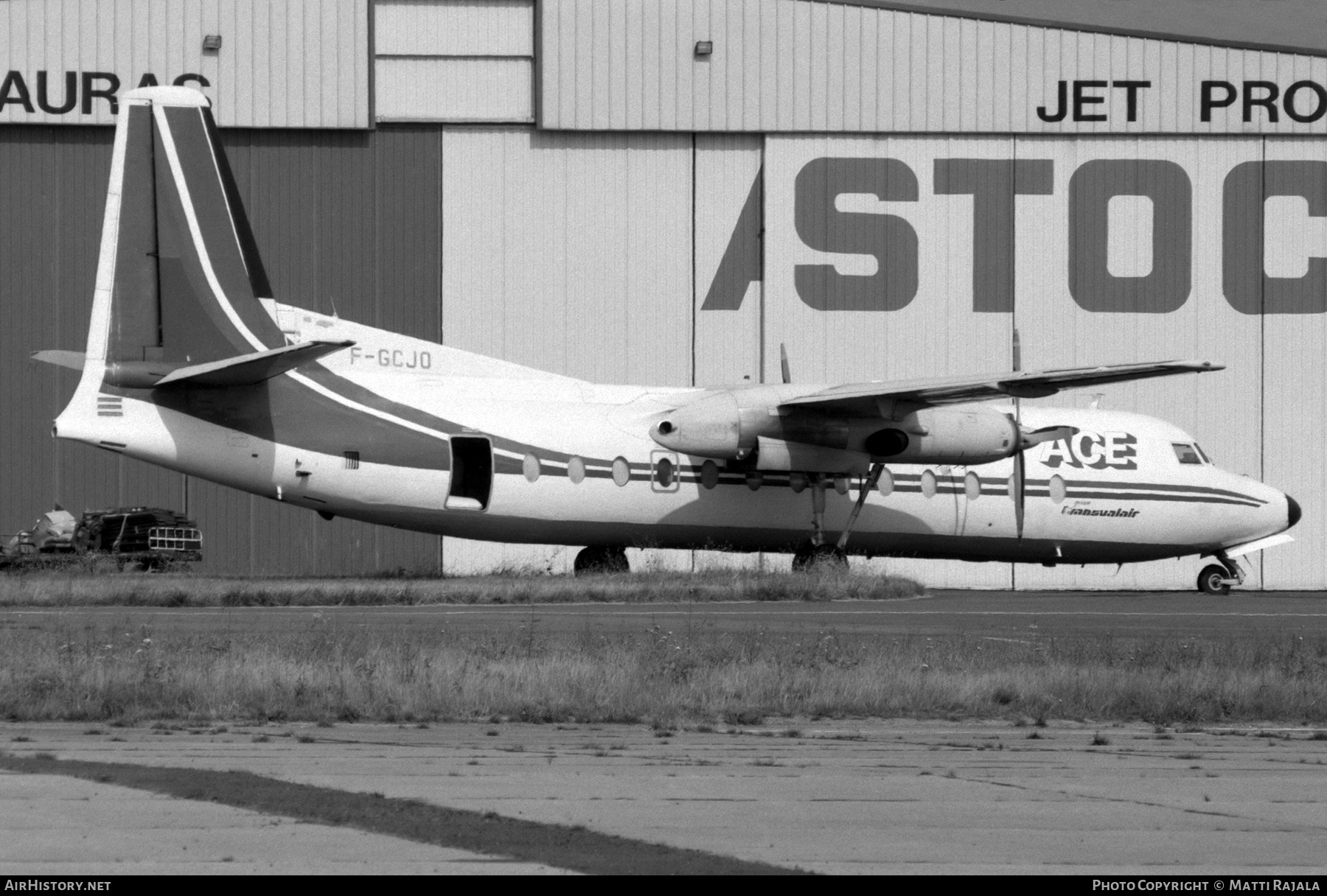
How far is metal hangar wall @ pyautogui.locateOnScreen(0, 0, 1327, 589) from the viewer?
3634 cm

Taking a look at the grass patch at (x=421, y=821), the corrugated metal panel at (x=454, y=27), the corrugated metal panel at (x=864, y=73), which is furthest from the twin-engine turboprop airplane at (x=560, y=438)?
the grass patch at (x=421, y=821)

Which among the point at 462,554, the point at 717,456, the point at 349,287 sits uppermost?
the point at 349,287

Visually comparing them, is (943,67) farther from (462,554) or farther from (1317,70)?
(462,554)

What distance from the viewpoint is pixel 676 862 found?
281 inches

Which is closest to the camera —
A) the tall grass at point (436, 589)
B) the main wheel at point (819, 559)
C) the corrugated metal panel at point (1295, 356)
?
the tall grass at point (436, 589)

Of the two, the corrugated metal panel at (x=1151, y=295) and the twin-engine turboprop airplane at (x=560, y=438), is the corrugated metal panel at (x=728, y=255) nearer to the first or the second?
the corrugated metal panel at (x=1151, y=295)

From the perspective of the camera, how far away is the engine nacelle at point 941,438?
91.9ft

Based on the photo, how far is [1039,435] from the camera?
95.3 feet

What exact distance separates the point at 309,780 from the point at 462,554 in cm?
2755

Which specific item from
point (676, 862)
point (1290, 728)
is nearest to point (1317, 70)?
point (1290, 728)

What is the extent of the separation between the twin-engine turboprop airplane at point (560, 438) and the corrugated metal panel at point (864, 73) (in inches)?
365

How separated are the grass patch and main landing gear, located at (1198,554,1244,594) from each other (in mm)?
26699

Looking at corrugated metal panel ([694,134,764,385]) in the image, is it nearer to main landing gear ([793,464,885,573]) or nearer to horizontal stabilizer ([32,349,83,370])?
main landing gear ([793,464,885,573])

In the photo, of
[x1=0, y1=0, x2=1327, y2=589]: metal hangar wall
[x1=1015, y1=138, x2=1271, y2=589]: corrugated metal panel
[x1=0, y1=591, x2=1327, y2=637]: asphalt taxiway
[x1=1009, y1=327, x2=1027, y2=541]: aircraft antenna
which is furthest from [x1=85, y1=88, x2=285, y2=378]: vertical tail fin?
[x1=1015, y1=138, x2=1271, y2=589]: corrugated metal panel
